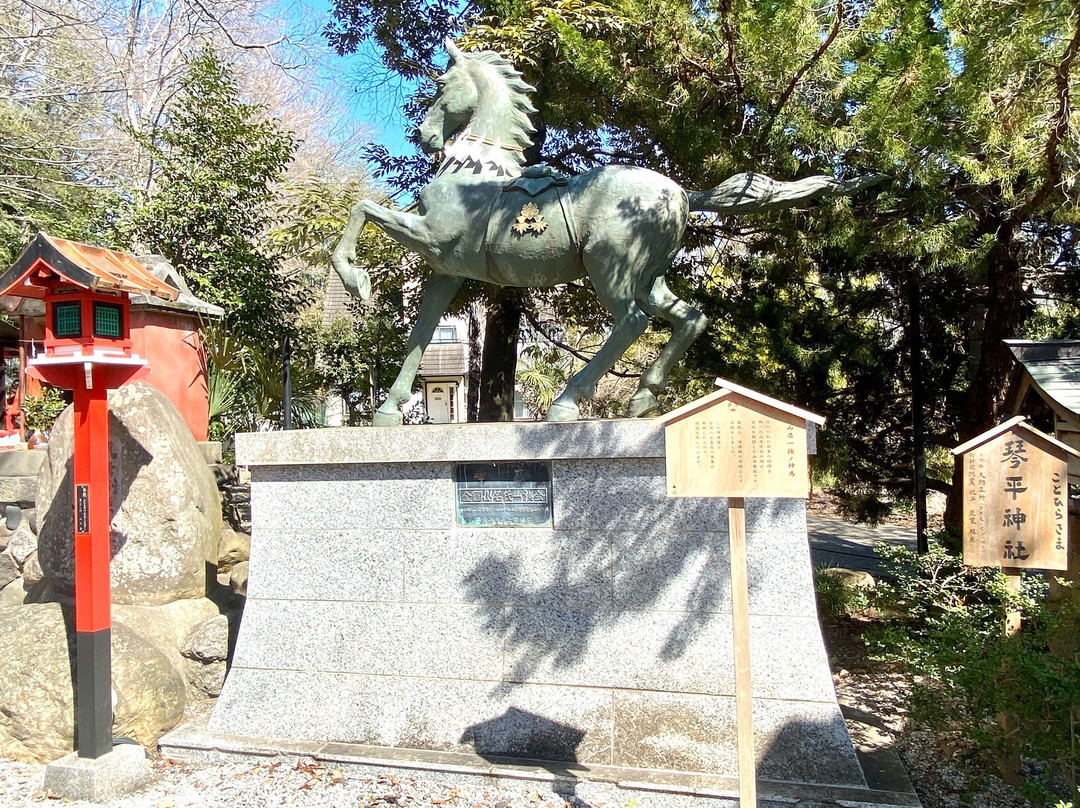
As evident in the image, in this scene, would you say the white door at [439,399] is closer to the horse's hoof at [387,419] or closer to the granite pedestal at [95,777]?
the horse's hoof at [387,419]

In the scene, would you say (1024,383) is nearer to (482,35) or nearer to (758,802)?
(758,802)

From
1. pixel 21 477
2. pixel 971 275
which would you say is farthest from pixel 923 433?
pixel 21 477

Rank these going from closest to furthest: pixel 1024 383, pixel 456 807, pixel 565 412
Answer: pixel 456 807
pixel 565 412
pixel 1024 383

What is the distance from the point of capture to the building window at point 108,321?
13.2ft

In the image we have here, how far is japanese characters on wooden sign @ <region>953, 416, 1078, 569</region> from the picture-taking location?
347 centimetres

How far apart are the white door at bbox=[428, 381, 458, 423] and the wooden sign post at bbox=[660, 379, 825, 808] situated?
18431 millimetres

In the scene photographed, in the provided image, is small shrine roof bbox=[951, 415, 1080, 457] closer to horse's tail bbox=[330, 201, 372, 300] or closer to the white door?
horse's tail bbox=[330, 201, 372, 300]

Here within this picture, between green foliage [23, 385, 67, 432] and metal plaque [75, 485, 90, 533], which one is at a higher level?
green foliage [23, 385, 67, 432]

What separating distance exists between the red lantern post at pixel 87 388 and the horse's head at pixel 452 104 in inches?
78.2

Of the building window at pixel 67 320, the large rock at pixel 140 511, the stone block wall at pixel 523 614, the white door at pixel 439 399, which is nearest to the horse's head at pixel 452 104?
the stone block wall at pixel 523 614

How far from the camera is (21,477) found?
313 inches

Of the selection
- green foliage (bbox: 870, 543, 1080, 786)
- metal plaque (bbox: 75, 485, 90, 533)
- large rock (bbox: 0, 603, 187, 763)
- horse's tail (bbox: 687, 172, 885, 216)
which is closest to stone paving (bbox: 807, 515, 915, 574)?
green foliage (bbox: 870, 543, 1080, 786)

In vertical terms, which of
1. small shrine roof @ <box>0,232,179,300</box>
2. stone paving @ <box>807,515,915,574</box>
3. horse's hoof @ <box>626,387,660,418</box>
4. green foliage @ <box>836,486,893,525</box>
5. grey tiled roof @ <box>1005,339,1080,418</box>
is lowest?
stone paving @ <box>807,515,915,574</box>

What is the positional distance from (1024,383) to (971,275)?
974mm
